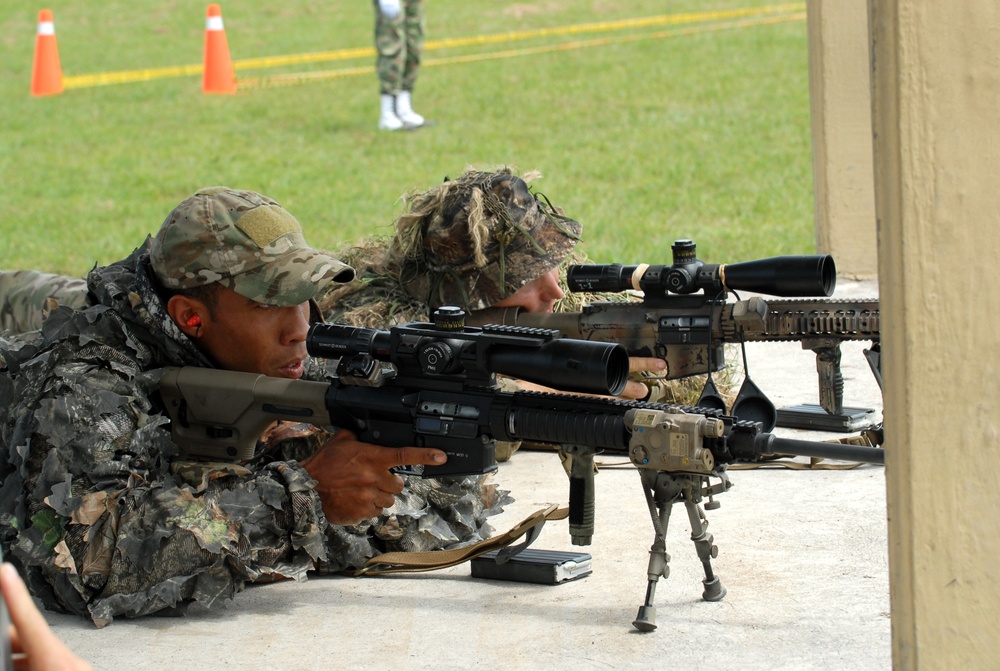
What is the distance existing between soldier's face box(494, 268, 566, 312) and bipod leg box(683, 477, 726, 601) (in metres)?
1.65

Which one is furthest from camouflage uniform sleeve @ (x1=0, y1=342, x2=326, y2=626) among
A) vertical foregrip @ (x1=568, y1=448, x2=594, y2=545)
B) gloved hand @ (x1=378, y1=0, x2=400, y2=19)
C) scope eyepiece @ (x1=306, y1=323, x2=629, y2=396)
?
gloved hand @ (x1=378, y1=0, x2=400, y2=19)

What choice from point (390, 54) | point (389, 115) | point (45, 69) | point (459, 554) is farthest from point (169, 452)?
point (45, 69)

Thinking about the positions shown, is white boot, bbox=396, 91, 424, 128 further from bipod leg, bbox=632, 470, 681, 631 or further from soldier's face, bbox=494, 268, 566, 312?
bipod leg, bbox=632, 470, 681, 631

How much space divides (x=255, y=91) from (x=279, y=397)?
1585 cm

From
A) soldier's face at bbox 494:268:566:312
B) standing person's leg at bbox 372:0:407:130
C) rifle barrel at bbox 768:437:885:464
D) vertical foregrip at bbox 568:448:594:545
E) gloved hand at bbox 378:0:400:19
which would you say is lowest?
vertical foregrip at bbox 568:448:594:545

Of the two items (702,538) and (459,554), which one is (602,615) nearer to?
(702,538)

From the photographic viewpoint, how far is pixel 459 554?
4199mm

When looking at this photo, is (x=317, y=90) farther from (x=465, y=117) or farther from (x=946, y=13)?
(x=946, y=13)

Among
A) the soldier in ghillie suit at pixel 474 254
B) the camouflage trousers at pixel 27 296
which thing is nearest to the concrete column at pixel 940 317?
the soldier in ghillie suit at pixel 474 254

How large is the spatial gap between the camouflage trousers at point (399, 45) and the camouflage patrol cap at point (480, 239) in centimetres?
1076

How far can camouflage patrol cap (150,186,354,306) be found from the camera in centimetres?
405

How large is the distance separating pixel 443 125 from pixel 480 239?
1153cm

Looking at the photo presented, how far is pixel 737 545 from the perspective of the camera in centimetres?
432

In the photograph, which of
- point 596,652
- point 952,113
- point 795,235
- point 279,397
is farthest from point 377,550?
point 795,235
